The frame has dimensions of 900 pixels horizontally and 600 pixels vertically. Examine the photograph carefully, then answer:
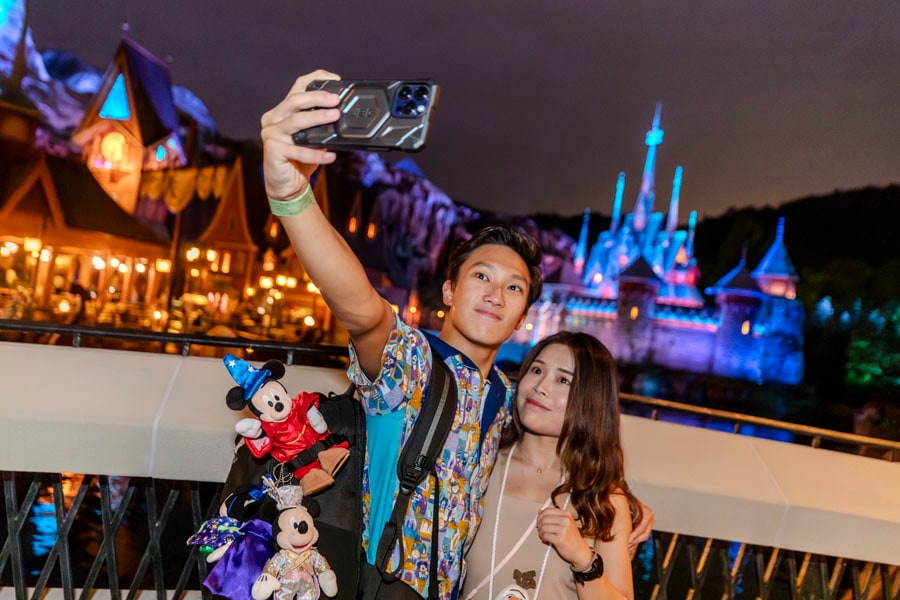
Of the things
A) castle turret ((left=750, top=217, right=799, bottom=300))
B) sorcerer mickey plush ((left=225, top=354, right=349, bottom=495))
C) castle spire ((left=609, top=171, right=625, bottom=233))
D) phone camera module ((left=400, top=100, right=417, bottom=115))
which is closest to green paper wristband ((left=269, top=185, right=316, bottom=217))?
phone camera module ((left=400, top=100, right=417, bottom=115))

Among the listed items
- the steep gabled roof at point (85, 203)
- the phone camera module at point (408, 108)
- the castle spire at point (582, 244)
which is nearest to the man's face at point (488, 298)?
the phone camera module at point (408, 108)

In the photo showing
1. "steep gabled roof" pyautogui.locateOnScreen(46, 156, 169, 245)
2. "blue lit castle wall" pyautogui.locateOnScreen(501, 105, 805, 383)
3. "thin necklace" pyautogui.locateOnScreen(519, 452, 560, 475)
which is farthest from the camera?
"blue lit castle wall" pyautogui.locateOnScreen(501, 105, 805, 383)

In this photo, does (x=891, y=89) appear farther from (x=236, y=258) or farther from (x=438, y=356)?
(x=438, y=356)

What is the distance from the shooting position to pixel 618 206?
32.0 meters

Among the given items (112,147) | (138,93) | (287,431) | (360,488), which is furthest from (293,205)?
(112,147)

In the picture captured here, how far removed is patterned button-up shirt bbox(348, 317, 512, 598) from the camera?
1.18 metres

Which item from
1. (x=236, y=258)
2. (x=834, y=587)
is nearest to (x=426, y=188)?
(x=236, y=258)

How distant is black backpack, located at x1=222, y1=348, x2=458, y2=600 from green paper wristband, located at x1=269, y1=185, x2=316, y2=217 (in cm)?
42

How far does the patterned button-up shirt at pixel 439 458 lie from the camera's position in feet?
3.89

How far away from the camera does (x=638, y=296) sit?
2634 cm

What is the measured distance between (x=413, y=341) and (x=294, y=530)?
1.26 feet

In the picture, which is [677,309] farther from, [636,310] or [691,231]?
[691,231]

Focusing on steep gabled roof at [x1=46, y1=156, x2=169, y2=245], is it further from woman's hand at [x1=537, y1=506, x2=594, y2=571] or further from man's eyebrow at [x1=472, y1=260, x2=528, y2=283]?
woman's hand at [x1=537, y1=506, x2=594, y2=571]

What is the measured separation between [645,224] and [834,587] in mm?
30897
